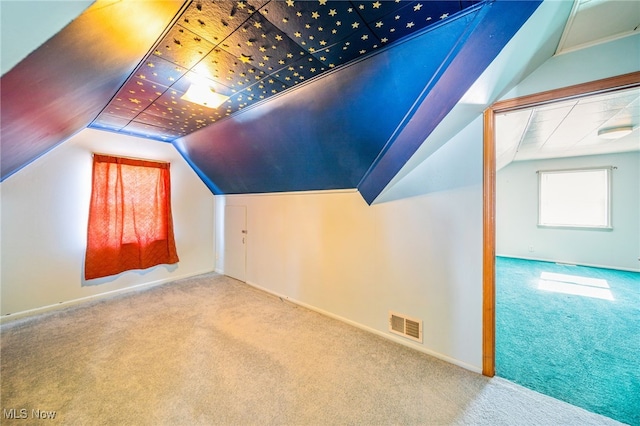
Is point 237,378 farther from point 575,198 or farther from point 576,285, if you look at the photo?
point 575,198

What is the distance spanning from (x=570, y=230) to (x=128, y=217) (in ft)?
27.1

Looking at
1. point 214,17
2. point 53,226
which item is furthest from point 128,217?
point 214,17

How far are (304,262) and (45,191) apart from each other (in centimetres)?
325

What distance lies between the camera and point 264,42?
1.37m

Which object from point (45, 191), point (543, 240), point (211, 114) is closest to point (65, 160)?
point (45, 191)

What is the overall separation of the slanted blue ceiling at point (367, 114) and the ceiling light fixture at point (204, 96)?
0.89 feet

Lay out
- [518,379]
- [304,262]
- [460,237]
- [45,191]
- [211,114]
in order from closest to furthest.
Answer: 1. [518,379]
2. [460,237]
3. [211,114]
4. [45,191]
5. [304,262]

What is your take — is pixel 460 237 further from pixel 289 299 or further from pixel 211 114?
pixel 211 114

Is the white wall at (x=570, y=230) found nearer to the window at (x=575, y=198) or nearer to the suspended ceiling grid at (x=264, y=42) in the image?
the window at (x=575, y=198)

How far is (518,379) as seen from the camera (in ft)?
5.50

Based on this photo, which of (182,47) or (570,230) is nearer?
(182,47)

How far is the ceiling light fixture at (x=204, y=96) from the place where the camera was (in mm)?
1915

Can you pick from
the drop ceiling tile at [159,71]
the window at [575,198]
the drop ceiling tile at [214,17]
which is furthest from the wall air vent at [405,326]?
the window at [575,198]

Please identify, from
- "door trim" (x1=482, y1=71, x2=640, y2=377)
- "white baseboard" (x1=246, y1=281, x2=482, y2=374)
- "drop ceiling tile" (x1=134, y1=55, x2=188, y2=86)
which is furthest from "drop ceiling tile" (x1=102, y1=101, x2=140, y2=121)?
"door trim" (x1=482, y1=71, x2=640, y2=377)
